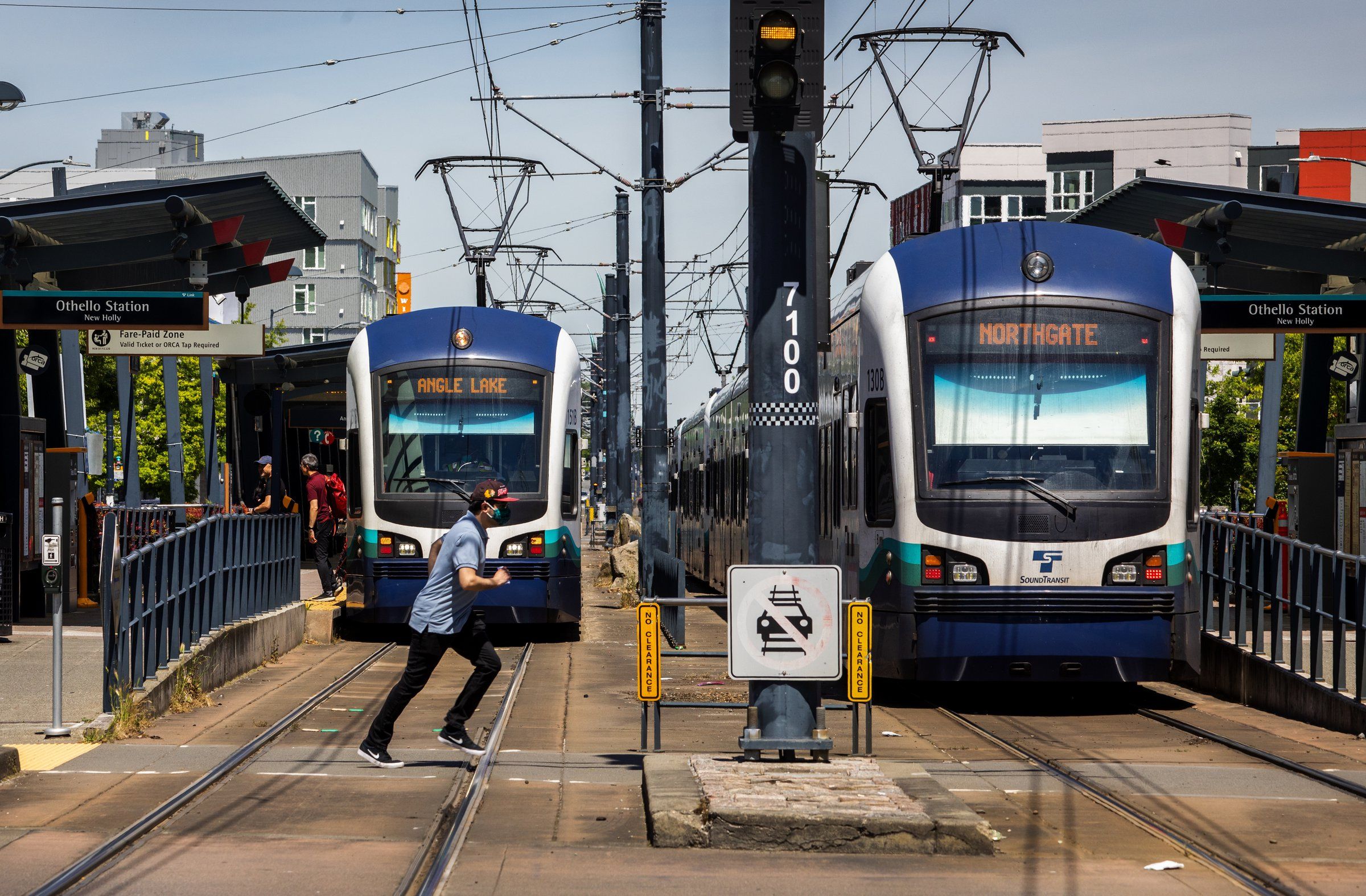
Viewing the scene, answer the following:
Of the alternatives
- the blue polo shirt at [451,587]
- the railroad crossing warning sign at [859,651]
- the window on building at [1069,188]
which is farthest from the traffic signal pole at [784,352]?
the window on building at [1069,188]

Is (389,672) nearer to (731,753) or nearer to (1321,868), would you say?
(731,753)

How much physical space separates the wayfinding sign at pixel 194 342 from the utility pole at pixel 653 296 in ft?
14.7

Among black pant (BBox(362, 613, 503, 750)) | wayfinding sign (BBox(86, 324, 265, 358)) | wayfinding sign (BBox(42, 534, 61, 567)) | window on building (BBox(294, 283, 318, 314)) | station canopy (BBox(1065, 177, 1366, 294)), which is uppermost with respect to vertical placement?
window on building (BBox(294, 283, 318, 314))

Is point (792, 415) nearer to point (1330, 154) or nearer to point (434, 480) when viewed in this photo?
point (434, 480)

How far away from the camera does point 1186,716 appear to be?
12852mm

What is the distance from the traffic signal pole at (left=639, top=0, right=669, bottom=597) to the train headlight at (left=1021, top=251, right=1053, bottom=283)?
802 centimetres

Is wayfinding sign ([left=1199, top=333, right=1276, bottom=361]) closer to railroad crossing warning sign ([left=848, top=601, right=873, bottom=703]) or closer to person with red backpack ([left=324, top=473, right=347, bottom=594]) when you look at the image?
person with red backpack ([left=324, top=473, right=347, bottom=594])

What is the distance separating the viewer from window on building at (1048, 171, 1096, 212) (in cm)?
9019

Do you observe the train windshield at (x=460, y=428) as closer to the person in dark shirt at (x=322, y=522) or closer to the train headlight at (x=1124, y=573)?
the person in dark shirt at (x=322, y=522)

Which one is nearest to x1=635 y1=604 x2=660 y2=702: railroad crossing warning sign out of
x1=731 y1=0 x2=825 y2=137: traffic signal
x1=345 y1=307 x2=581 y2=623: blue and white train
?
x1=731 y1=0 x2=825 y2=137: traffic signal

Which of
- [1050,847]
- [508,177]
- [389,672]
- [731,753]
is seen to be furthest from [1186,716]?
[508,177]

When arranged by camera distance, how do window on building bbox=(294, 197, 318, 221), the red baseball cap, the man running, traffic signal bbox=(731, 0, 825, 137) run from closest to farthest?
traffic signal bbox=(731, 0, 825, 137)
the man running
the red baseball cap
window on building bbox=(294, 197, 318, 221)

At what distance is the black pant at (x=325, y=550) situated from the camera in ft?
69.8

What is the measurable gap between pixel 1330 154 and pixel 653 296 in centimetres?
6255
